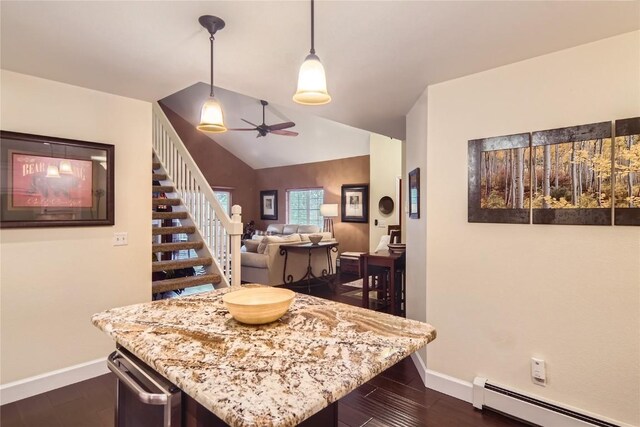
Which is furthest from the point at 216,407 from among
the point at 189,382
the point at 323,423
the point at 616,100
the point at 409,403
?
the point at 616,100

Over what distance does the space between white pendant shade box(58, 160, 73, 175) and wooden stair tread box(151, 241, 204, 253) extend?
48.1 inches

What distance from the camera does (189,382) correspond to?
36.4 inches

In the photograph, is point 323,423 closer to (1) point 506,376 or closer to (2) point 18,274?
(1) point 506,376

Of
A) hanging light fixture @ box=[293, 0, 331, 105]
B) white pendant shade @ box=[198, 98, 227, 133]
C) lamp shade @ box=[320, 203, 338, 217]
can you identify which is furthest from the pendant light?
lamp shade @ box=[320, 203, 338, 217]

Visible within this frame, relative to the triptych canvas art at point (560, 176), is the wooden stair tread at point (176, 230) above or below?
below

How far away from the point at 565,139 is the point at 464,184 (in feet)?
2.11

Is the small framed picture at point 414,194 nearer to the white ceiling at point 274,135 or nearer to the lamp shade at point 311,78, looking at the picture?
the lamp shade at point 311,78

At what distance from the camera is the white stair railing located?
368cm

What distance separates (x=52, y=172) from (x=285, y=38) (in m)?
2.00

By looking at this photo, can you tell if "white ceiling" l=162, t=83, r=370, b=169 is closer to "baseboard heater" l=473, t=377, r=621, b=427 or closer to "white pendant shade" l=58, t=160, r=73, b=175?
"white pendant shade" l=58, t=160, r=73, b=175

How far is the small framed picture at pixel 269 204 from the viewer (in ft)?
30.6

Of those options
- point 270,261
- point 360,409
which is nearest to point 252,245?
point 270,261

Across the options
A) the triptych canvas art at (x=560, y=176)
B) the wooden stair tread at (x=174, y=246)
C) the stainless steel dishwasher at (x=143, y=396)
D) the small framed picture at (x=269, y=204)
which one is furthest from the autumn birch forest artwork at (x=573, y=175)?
the small framed picture at (x=269, y=204)

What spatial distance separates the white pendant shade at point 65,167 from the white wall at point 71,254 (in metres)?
0.21
